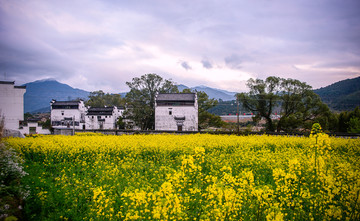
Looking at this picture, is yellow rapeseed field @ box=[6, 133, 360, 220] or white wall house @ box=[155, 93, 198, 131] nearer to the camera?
yellow rapeseed field @ box=[6, 133, 360, 220]

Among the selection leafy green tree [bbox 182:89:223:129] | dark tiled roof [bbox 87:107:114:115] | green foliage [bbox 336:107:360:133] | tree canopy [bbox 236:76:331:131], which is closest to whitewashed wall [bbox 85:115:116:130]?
dark tiled roof [bbox 87:107:114:115]

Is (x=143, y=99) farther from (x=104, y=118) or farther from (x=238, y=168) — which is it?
(x=238, y=168)

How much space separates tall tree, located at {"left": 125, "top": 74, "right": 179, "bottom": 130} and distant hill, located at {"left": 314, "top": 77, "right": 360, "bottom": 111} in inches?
1436

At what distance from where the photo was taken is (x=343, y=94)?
54.5 m

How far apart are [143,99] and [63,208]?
38146mm

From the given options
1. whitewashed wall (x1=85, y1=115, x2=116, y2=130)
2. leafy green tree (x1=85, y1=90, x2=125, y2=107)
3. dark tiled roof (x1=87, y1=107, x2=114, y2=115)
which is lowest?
whitewashed wall (x1=85, y1=115, x2=116, y2=130)

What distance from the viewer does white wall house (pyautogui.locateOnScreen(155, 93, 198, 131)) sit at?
1502 inches

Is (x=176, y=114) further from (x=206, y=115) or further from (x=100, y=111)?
(x=100, y=111)

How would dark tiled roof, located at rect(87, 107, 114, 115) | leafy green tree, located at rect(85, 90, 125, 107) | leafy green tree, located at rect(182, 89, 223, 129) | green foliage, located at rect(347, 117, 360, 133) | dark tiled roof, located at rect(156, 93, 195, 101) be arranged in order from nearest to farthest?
1. green foliage, located at rect(347, 117, 360, 133)
2. dark tiled roof, located at rect(156, 93, 195, 101)
3. leafy green tree, located at rect(182, 89, 223, 129)
4. dark tiled roof, located at rect(87, 107, 114, 115)
5. leafy green tree, located at rect(85, 90, 125, 107)

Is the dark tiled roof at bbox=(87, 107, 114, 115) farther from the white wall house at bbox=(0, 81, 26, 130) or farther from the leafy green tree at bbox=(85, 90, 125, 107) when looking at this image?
the white wall house at bbox=(0, 81, 26, 130)

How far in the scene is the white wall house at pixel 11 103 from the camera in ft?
83.9

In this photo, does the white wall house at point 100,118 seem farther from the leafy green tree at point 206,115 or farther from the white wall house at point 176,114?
the leafy green tree at point 206,115

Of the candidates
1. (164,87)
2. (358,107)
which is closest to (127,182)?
(164,87)

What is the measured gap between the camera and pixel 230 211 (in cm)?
389
